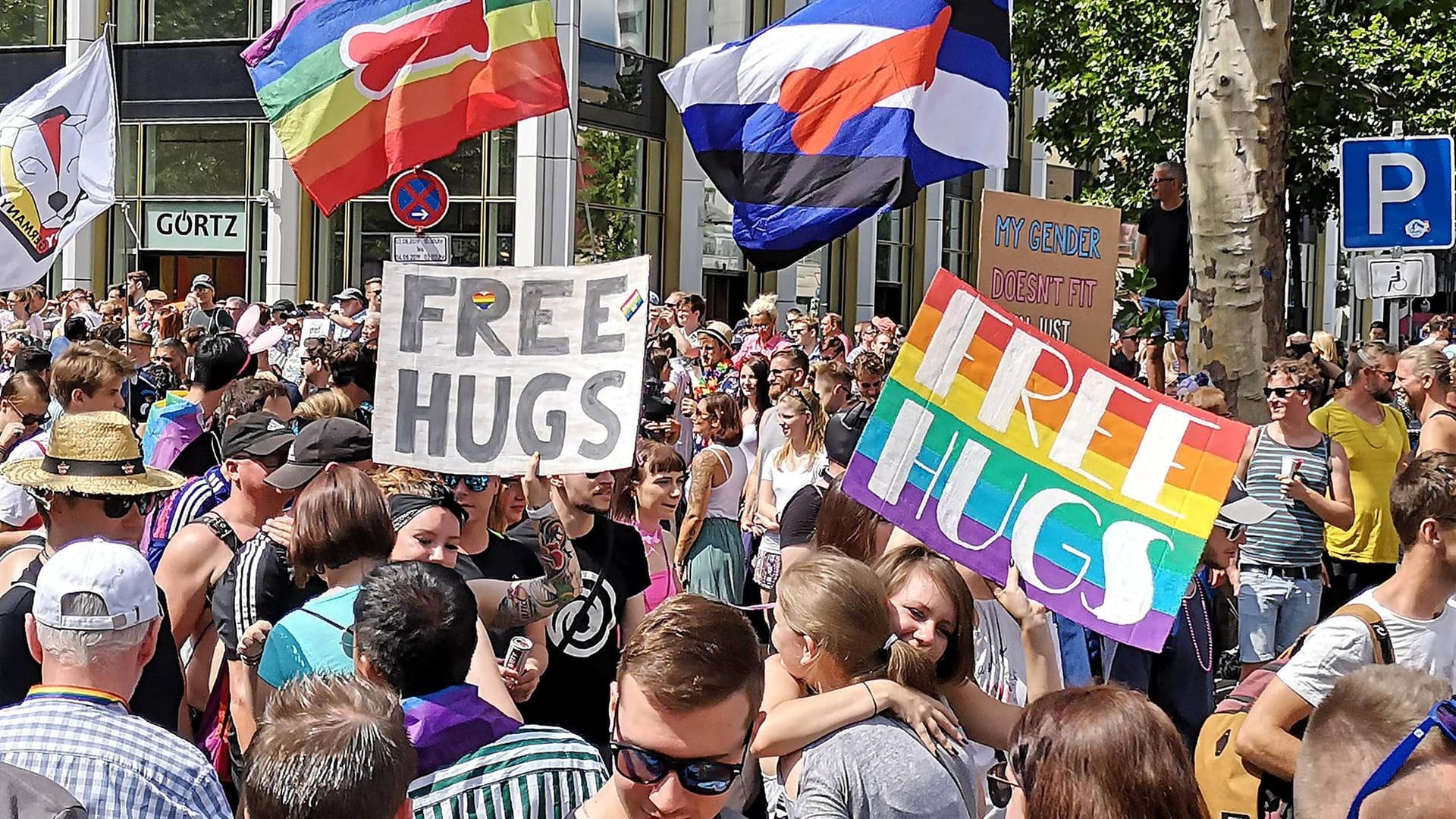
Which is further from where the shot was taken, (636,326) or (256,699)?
(636,326)

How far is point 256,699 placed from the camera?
456 cm

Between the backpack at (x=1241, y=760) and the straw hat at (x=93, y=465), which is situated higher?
the straw hat at (x=93, y=465)

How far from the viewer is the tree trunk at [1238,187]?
9797 mm

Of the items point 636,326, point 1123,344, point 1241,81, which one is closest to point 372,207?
point 1123,344

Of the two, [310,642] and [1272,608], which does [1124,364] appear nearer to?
[1272,608]

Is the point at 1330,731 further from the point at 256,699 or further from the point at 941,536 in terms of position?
the point at 256,699

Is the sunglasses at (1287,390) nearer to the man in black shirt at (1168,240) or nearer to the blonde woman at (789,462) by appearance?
the blonde woman at (789,462)

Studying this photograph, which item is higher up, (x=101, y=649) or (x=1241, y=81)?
(x=1241, y=81)

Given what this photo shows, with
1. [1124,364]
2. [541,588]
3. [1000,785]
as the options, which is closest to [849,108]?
[541,588]

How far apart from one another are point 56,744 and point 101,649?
269 mm

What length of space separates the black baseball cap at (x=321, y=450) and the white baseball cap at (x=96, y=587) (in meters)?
1.79

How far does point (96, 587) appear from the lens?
11.8 ft

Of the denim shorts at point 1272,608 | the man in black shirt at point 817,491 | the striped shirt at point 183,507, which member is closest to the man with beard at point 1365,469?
the denim shorts at point 1272,608

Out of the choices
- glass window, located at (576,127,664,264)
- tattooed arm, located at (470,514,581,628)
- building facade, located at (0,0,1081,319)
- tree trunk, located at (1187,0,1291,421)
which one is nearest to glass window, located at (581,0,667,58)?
building facade, located at (0,0,1081,319)
